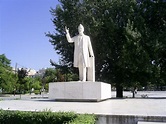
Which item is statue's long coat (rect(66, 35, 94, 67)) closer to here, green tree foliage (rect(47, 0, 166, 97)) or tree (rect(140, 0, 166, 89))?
green tree foliage (rect(47, 0, 166, 97))

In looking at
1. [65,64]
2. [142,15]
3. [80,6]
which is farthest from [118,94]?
[80,6]

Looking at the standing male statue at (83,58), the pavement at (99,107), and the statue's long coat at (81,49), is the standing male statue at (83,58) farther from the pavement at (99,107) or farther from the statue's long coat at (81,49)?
the pavement at (99,107)

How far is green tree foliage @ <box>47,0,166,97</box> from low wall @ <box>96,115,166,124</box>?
11.0m

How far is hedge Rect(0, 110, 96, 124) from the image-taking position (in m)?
6.13

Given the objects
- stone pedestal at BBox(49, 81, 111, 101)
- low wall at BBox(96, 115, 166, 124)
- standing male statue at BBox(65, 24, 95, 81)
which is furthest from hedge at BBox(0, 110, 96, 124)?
standing male statue at BBox(65, 24, 95, 81)

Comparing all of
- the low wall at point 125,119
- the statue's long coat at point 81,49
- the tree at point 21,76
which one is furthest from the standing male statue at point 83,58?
the tree at point 21,76

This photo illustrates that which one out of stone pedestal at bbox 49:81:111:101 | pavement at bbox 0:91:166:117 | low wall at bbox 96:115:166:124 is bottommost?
low wall at bbox 96:115:166:124

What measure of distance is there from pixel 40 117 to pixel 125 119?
2.37m

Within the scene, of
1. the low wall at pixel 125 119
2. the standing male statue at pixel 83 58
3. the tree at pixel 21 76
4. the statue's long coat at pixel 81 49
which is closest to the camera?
the low wall at pixel 125 119

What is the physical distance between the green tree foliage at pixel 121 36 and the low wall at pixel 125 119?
11015 millimetres

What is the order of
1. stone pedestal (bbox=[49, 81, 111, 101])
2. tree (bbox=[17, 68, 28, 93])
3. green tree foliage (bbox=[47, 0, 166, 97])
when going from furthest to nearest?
1. tree (bbox=[17, 68, 28, 93])
2. green tree foliage (bbox=[47, 0, 166, 97])
3. stone pedestal (bbox=[49, 81, 111, 101])

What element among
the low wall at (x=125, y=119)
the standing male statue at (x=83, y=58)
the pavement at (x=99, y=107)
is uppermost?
the standing male statue at (x=83, y=58)

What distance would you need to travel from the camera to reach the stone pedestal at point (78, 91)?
11.1 meters

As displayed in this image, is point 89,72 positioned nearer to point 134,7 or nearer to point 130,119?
point 130,119
